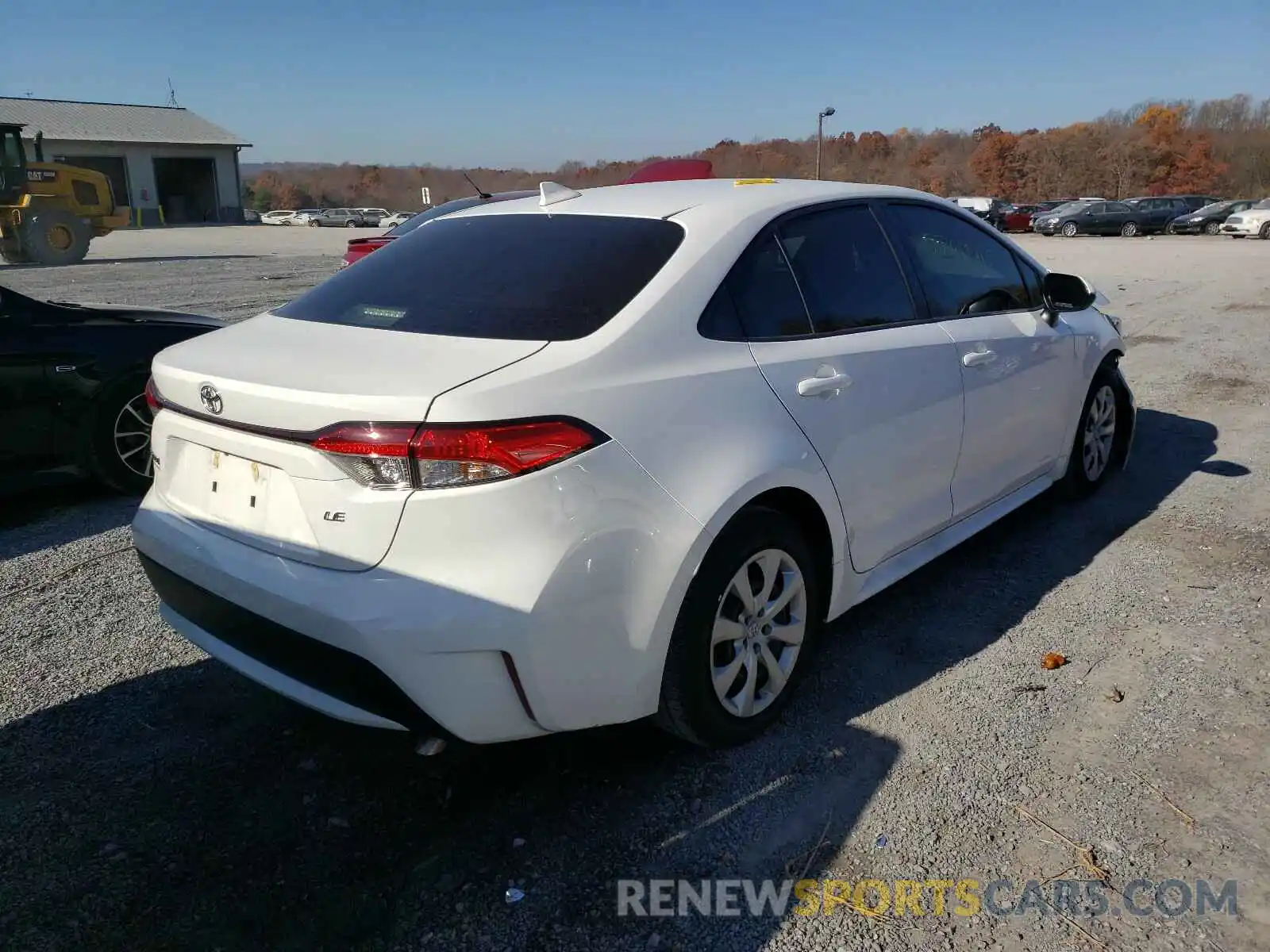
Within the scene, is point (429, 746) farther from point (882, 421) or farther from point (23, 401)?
point (23, 401)

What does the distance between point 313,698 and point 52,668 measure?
1684mm

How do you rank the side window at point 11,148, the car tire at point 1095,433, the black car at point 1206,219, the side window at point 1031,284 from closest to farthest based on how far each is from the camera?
the side window at point 1031,284 < the car tire at point 1095,433 < the side window at point 11,148 < the black car at point 1206,219

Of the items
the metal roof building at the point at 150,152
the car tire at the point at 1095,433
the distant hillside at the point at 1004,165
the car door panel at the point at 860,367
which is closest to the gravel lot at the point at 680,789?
the car door panel at the point at 860,367

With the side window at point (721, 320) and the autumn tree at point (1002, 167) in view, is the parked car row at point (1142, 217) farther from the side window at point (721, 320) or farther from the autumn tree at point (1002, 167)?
the autumn tree at point (1002, 167)

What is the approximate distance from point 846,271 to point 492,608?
1876mm

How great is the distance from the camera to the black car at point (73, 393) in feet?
16.1

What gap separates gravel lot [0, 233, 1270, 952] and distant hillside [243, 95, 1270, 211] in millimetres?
46395

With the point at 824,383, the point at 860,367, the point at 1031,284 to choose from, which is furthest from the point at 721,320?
the point at 1031,284

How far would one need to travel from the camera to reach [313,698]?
8.08 feet

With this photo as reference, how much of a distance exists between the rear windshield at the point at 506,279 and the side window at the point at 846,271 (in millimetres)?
520

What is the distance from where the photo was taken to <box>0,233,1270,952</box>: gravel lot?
2.29 metres

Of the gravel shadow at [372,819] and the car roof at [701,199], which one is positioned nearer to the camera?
the gravel shadow at [372,819]

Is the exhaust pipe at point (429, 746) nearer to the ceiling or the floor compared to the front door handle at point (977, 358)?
nearer to the floor

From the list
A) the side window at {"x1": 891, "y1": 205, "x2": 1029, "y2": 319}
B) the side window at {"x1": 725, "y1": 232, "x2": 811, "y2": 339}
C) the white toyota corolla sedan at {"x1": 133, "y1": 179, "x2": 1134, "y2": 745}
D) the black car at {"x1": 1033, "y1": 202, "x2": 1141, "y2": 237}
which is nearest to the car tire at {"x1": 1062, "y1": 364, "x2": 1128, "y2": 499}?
the side window at {"x1": 891, "y1": 205, "x2": 1029, "y2": 319}
